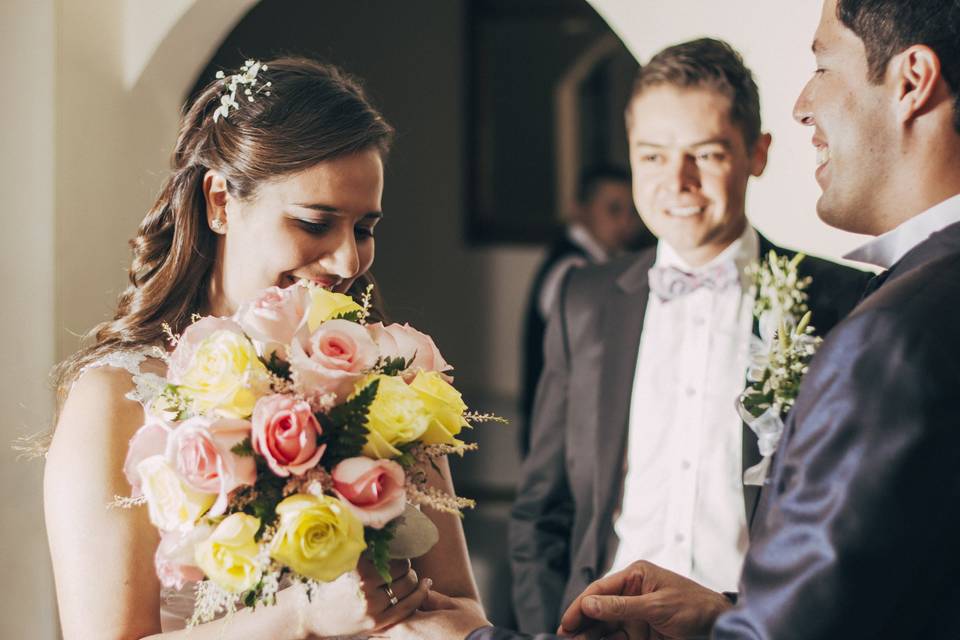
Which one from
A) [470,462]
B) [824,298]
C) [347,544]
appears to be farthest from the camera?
[470,462]

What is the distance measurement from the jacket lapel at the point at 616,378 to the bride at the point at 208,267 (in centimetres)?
69

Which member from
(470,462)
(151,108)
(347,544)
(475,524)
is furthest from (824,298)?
(470,462)

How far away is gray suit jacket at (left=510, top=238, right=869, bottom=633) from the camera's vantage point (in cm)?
284

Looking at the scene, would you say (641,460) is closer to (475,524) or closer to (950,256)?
(950,256)

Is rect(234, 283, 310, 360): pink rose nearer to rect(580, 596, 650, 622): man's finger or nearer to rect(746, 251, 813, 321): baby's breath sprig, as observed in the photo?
rect(580, 596, 650, 622): man's finger

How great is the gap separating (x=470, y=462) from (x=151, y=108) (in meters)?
5.18

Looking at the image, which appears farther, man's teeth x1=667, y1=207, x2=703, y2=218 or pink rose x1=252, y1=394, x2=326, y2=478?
man's teeth x1=667, y1=207, x2=703, y2=218

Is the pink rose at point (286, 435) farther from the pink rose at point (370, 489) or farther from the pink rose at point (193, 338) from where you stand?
the pink rose at point (193, 338)

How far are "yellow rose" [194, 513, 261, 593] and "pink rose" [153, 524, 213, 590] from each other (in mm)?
37

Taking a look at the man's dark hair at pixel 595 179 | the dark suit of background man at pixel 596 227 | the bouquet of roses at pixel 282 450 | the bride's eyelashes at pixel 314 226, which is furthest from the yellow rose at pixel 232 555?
the man's dark hair at pixel 595 179

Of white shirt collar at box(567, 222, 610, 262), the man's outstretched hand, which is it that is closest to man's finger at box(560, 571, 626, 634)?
the man's outstretched hand

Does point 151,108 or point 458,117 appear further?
point 458,117

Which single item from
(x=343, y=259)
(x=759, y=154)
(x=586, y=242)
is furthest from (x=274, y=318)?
(x=586, y=242)

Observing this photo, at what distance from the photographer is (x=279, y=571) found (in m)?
1.53
